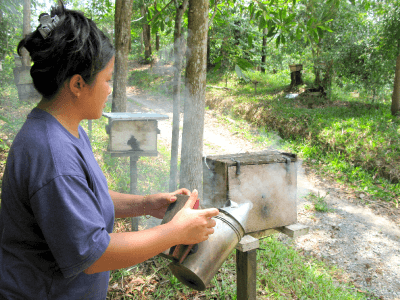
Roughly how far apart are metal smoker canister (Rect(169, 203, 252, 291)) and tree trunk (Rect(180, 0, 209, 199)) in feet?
5.88

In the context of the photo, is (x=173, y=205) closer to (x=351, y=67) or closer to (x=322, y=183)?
(x=322, y=183)

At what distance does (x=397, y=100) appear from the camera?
24.8 feet

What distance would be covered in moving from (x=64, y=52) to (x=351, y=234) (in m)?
4.97

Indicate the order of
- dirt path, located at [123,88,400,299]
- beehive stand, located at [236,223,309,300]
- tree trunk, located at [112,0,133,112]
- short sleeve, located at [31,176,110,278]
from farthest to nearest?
tree trunk, located at [112,0,133,112]
dirt path, located at [123,88,400,299]
beehive stand, located at [236,223,309,300]
short sleeve, located at [31,176,110,278]

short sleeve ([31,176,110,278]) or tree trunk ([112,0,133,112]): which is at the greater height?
tree trunk ([112,0,133,112])

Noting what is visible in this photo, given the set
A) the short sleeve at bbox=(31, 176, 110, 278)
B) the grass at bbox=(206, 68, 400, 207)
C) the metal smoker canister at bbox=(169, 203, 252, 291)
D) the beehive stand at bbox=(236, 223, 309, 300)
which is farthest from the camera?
the grass at bbox=(206, 68, 400, 207)

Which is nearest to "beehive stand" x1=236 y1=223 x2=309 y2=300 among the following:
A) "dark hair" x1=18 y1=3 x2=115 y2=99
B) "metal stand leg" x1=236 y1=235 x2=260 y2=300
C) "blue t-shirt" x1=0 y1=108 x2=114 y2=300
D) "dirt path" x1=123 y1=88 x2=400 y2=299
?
"metal stand leg" x1=236 y1=235 x2=260 y2=300

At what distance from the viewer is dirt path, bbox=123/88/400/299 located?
368cm

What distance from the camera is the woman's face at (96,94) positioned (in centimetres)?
103

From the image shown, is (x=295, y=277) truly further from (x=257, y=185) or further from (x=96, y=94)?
(x=96, y=94)

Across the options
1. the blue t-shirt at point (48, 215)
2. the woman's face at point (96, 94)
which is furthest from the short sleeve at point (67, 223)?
the woman's face at point (96, 94)

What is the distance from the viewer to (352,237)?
4.50m

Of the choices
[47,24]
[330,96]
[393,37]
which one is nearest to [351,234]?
[47,24]

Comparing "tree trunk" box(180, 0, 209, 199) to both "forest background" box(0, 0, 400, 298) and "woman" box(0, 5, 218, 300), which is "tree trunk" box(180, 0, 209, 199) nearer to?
"forest background" box(0, 0, 400, 298)
